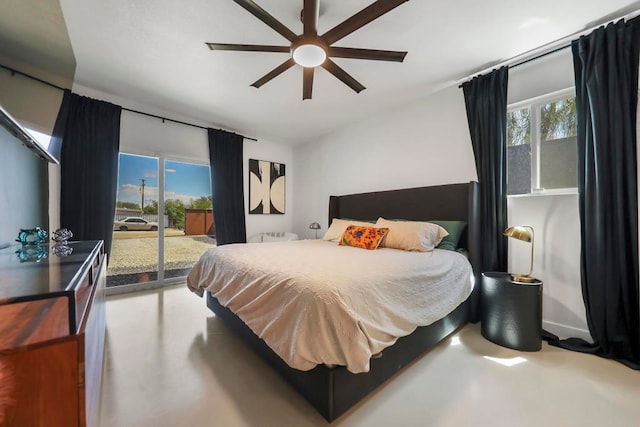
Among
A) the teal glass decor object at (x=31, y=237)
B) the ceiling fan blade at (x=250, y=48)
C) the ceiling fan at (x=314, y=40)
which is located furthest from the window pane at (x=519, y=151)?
the teal glass decor object at (x=31, y=237)

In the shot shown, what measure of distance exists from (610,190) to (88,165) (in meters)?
5.11

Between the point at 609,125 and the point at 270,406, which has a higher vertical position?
the point at 609,125

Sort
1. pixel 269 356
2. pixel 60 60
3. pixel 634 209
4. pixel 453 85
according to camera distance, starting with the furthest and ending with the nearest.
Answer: pixel 453 85 → pixel 60 60 → pixel 634 209 → pixel 269 356

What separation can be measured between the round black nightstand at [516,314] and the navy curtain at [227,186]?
3584mm

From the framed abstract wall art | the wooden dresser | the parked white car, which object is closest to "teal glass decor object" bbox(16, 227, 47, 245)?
the wooden dresser

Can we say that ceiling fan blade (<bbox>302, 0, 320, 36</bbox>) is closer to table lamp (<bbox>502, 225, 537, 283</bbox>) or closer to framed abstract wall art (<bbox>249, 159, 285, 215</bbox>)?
table lamp (<bbox>502, 225, 537, 283</bbox>)

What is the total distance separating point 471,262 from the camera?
2404 mm

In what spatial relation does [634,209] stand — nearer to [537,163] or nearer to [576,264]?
[576,264]

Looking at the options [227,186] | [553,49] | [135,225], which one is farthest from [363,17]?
[135,225]

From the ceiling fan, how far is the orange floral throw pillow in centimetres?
152

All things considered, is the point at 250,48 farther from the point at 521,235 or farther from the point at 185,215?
the point at 185,215

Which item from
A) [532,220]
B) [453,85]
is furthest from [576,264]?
[453,85]

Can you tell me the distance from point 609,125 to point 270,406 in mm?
3048

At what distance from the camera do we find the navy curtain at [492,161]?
2.38m
